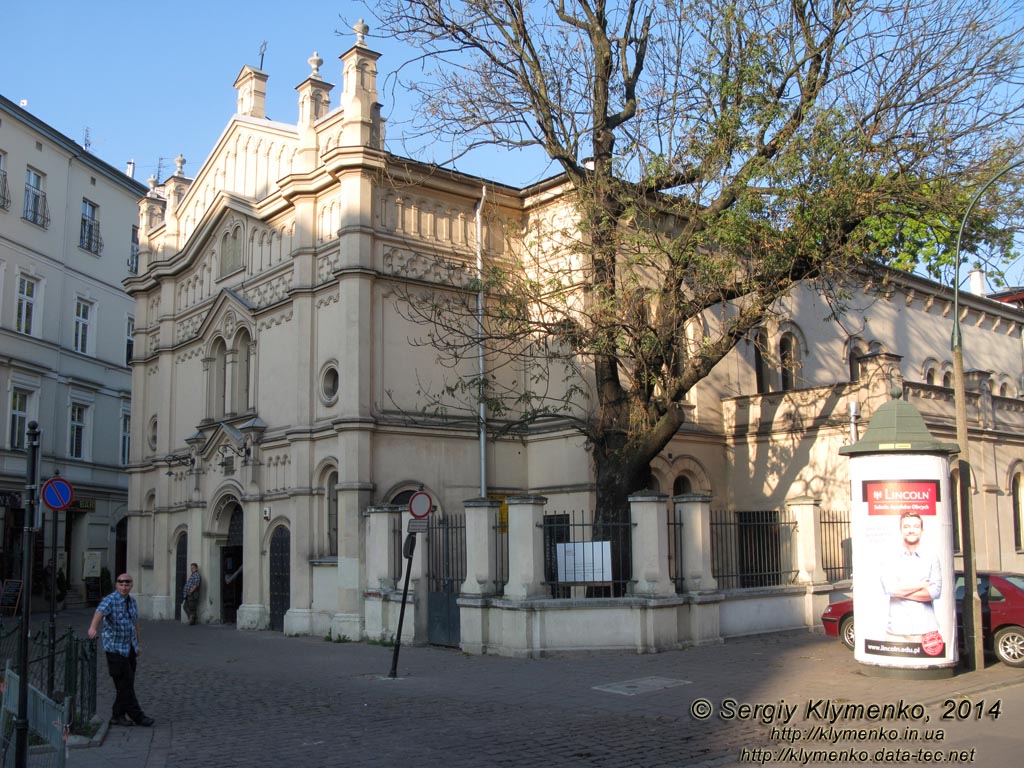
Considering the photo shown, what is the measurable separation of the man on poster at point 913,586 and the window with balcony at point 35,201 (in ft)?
108

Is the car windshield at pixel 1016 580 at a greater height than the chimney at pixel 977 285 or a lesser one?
lesser

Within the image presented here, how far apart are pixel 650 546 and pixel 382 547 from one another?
5.92 metres

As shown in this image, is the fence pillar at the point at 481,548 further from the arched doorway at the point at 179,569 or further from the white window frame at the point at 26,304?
the white window frame at the point at 26,304

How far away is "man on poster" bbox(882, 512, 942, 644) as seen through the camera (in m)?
12.8

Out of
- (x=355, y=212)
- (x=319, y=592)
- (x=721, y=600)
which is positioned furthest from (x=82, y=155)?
(x=721, y=600)

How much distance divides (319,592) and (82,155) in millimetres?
24727

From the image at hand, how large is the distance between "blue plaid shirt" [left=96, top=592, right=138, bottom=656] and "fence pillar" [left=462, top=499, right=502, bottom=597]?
7065 millimetres

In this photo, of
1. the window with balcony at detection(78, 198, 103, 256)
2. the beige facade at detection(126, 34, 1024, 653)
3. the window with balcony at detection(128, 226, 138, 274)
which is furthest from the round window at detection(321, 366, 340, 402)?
the window with balcony at detection(128, 226, 138, 274)

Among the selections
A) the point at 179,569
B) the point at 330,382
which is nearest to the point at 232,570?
the point at 179,569

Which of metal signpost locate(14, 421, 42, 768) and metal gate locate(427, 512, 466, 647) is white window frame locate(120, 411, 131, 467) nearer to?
metal gate locate(427, 512, 466, 647)

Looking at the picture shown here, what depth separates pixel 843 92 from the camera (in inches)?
659

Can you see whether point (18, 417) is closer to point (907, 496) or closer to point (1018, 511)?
point (907, 496)

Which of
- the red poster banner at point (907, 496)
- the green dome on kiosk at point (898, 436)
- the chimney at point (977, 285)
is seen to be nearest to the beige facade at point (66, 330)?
the green dome on kiosk at point (898, 436)

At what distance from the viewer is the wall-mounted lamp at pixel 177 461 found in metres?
28.5
